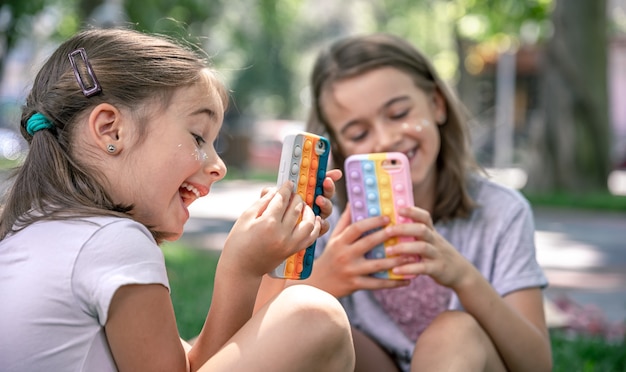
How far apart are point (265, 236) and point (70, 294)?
0.44 m

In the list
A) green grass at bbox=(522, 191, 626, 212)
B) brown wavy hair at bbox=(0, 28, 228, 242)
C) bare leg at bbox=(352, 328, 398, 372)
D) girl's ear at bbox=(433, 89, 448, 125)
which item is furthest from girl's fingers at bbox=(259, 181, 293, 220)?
green grass at bbox=(522, 191, 626, 212)

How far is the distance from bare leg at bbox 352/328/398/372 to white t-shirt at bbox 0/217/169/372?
0.98m

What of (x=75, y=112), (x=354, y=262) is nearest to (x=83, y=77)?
(x=75, y=112)

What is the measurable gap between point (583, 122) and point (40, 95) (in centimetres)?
1196

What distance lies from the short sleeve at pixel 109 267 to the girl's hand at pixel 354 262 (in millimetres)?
878

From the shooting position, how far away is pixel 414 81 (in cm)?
312

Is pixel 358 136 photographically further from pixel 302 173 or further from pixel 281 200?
pixel 281 200

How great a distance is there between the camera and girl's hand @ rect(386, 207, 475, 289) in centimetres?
239

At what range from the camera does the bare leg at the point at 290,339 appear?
70.4 inches

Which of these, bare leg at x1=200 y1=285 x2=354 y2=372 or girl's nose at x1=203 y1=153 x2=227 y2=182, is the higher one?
girl's nose at x1=203 y1=153 x2=227 y2=182

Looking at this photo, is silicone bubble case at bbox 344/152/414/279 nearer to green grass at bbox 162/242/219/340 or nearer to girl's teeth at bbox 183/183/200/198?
girl's teeth at bbox 183/183/200/198

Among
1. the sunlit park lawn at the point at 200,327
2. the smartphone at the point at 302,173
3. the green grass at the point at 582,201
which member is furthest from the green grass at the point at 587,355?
the green grass at the point at 582,201

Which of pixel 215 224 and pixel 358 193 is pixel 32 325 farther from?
pixel 215 224

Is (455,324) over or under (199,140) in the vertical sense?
under
